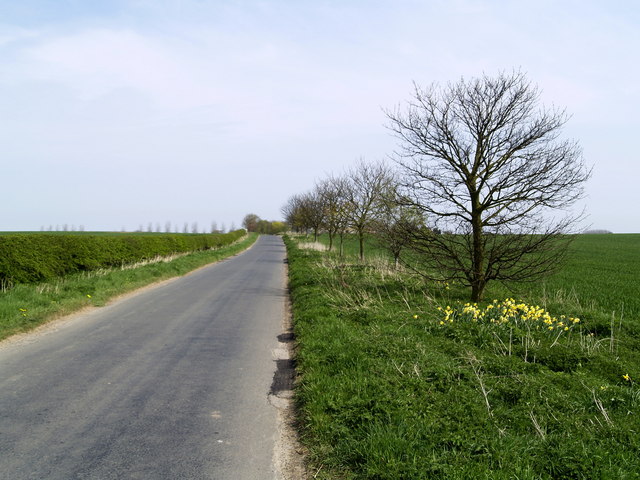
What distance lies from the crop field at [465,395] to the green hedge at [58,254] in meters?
8.15

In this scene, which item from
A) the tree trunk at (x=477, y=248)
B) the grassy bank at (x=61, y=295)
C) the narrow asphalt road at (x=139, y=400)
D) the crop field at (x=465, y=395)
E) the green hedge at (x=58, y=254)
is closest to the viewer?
the crop field at (x=465, y=395)

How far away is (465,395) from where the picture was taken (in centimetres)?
457

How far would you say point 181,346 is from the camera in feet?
23.2

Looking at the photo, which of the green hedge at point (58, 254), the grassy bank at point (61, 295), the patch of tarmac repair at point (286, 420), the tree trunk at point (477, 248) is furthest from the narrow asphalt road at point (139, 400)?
the tree trunk at point (477, 248)

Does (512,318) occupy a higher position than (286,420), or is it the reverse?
(512,318)

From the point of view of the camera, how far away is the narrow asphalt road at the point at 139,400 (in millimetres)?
3453

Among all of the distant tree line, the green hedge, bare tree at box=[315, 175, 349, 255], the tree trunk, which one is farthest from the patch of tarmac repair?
the distant tree line

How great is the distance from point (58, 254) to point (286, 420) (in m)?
11.9

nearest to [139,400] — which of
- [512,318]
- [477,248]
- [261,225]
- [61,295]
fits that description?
[512,318]

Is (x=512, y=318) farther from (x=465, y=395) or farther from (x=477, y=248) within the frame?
(x=465, y=395)

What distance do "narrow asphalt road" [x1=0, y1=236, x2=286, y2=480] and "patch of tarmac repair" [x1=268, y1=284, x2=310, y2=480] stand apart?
9cm

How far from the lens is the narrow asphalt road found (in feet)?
11.3

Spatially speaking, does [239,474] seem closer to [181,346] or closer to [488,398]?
[488,398]

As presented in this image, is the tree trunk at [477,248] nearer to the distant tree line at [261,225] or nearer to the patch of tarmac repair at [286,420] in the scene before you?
the patch of tarmac repair at [286,420]
